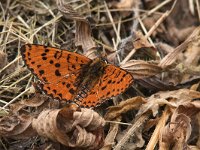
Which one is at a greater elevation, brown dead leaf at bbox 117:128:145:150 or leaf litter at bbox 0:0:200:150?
leaf litter at bbox 0:0:200:150

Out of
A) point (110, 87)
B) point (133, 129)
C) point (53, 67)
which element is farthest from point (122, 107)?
point (53, 67)

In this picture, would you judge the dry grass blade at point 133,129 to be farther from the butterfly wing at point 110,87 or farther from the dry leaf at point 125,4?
the dry leaf at point 125,4

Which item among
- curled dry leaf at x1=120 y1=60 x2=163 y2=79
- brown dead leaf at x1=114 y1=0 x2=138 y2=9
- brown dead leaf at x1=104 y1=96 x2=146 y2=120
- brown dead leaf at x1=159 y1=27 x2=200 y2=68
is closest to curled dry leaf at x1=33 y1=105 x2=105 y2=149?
brown dead leaf at x1=104 y1=96 x2=146 y2=120

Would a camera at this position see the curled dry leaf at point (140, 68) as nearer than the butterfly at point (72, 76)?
No

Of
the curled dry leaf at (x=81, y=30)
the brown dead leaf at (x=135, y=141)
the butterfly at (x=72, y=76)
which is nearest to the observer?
the butterfly at (x=72, y=76)

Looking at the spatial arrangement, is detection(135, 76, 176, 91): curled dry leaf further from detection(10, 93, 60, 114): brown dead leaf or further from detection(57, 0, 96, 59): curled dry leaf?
detection(10, 93, 60, 114): brown dead leaf

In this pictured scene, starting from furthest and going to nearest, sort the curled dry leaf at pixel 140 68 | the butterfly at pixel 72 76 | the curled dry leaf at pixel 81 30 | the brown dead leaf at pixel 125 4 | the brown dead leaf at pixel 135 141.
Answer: the brown dead leaf at pixel 125 4 → the curled dry leaf at pixel 81 30 → the curled dry leaf at pixel 140 68 → the brown dead leaf at pixel 135 141 → the butterfly at pixel 72 76

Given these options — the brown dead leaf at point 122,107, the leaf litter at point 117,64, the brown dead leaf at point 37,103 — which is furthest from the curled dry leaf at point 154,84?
the brown dead leaf at point 37,103
